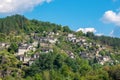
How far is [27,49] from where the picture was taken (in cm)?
11912

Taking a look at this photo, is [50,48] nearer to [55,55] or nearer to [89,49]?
[55,55]

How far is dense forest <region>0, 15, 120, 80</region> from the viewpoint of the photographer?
3224 inches

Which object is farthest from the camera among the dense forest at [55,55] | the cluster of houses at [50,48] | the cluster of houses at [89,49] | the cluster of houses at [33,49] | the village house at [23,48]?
the cluster of houses at [89,49]

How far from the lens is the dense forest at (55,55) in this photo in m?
81.9

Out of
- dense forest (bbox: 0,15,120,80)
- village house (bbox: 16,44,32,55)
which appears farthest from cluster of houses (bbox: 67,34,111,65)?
village house (bbox: 16,44,32,55)

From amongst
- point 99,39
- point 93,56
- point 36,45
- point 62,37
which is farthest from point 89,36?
point 36,45

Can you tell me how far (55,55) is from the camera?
103 m

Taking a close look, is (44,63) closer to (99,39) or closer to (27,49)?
(27,49)

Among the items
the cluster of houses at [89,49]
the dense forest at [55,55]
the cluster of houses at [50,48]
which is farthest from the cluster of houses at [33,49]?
the cluster of houses at [89,49]

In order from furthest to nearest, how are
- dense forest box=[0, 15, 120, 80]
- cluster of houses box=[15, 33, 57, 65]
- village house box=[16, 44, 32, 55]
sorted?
village house box=[16, 44, 32, 55]
cluster of houses box=[15, 33, 57, 65]
dense forest box=[0, 15, 120, 80]

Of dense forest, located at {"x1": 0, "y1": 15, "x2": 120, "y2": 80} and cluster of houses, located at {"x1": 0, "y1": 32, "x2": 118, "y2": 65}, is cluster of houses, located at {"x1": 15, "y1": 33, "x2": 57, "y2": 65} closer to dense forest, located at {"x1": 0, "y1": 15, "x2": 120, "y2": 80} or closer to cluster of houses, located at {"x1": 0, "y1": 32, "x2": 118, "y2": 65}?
cluster of houses, located at {"x1": 0, "y1": 32, "x2": 118, "y2": 65}

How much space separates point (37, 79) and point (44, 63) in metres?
18.0

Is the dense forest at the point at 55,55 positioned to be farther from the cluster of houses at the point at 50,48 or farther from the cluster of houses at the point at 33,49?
the cluster of houses at the point at 33,49

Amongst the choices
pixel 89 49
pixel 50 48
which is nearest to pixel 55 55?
pixel 50 48
